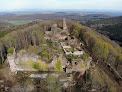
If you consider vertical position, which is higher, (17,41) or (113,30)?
(113,30)

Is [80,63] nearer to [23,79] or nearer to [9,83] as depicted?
[23,79]

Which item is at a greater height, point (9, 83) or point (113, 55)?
point (113, 55)

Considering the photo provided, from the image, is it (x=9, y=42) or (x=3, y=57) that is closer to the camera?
(x=3, y=57)

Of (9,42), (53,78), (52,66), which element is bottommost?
Result: (53,78)

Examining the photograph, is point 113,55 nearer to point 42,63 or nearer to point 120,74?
point 120,74

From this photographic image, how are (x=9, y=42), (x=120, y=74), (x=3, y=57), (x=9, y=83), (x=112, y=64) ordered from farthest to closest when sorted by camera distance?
(x=9, y=42) → (x=3, y=57) → (x=112, y=64) → (x=120, y=74) → (x=9, y=83)

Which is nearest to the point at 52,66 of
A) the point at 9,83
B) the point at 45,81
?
the point at 45,81

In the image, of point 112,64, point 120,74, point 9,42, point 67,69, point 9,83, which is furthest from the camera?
point 9,42

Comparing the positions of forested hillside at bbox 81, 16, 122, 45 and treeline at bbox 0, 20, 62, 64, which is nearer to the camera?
treeline at bbox 0, 20, 62, 64

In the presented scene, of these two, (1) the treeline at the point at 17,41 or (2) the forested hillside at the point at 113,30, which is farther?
(2) the forested hillside at the point at 113,30

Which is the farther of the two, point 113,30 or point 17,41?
point 113,30
